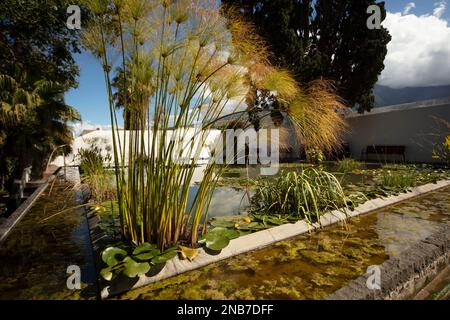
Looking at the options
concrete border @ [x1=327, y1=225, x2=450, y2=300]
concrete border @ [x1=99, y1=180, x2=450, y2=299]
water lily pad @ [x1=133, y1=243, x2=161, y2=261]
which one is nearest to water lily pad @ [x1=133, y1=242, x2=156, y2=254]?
water lily pad @ [x1=133, y1=243, x2=161, y2=261]

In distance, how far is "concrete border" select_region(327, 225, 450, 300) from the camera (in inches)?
46.5

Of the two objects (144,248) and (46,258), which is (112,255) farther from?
(46,258)

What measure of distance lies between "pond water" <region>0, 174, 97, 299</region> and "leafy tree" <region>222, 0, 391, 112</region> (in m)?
8.88

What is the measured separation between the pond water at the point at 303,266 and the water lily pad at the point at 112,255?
197 millimetres

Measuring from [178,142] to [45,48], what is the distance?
7.69m

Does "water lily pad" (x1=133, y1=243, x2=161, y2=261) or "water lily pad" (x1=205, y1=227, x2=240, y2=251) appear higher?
"water lily pad" (x1=133, y1=243, x2=161, y2=261)

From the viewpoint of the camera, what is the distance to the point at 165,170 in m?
1.57

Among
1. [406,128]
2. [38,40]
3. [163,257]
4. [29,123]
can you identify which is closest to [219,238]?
[163,257]

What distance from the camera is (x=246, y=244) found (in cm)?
182

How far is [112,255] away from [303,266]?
1169mm

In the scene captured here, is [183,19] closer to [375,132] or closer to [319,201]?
[319,201]

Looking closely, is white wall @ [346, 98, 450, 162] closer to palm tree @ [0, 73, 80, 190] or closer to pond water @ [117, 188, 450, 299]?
pond water @ [117, 188, 450, 299]

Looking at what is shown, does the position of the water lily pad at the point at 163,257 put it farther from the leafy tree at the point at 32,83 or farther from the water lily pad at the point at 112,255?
the leafy tree at the point at 32,83

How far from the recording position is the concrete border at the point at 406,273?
118 centimetres
